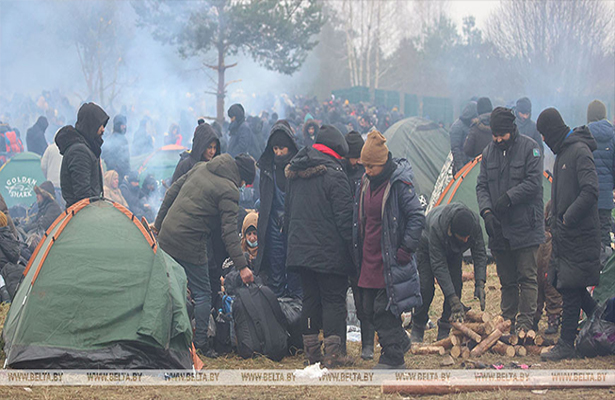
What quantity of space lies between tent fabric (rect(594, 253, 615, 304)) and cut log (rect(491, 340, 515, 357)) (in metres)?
1.04

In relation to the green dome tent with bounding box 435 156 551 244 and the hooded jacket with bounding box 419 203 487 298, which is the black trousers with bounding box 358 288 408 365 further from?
the green dome tent with bounding box 435 156 551 244

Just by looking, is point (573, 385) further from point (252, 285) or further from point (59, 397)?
point (59, 397)

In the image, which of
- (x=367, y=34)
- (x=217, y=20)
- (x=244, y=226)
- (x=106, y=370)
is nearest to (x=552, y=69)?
(x=367, y=34)

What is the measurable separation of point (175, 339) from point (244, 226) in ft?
7.95

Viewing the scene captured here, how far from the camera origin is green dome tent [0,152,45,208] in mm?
15297

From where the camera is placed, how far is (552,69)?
1613 inches

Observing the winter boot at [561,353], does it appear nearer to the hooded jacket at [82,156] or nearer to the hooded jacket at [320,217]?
the hooded jacket at [320,217]

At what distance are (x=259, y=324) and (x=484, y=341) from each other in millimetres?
2025

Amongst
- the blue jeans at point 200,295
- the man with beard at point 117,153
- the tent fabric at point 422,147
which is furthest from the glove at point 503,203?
the man with beard at point 117,153

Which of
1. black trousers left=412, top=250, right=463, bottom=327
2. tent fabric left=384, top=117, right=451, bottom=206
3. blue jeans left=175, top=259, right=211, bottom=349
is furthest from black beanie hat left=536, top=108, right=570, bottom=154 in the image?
tent fabric left=384, top=117, right=451, bottom=206

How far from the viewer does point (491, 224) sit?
6660 mm

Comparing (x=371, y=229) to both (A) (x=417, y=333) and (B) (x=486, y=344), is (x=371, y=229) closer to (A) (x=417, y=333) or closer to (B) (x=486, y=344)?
(B) (x=486, y=344)

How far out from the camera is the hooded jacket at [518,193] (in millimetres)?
6578

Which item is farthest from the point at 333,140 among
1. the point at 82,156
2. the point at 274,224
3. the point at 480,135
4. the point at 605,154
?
the point at 480,135
